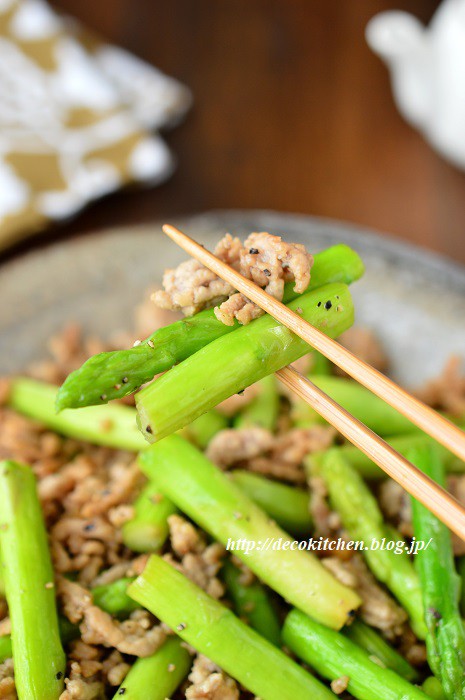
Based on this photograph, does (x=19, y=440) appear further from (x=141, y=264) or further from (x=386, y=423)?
(x=386, y=423)

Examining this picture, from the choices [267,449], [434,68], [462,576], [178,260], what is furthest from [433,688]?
[434,68]

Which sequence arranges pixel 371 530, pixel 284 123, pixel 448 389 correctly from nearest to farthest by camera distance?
pixel 371 530 < pixel 448 389 < pixel 284 123

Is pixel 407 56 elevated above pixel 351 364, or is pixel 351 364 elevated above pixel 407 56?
pixel 407 56

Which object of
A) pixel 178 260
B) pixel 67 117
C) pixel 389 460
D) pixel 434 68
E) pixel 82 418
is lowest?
pixel 82 418

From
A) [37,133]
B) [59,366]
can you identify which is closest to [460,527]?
[59,366]

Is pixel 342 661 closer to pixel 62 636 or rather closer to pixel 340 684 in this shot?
pixel 340 684

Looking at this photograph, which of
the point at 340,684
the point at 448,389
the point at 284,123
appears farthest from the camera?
the point at 284,123

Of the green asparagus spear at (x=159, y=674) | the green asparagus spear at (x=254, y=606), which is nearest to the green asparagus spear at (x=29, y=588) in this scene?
the green asparagus spear at (x=159, y=674)

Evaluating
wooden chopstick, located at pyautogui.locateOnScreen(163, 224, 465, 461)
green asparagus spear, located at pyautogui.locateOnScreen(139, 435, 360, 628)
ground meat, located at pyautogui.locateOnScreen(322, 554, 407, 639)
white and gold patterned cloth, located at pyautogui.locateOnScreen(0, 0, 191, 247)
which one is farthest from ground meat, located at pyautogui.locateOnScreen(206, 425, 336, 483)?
white and gold patterned cloth, located at pyautogui.locateOnScreen(0, 0, 191, 247)

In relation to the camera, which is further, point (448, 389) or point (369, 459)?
point (448, 389)
